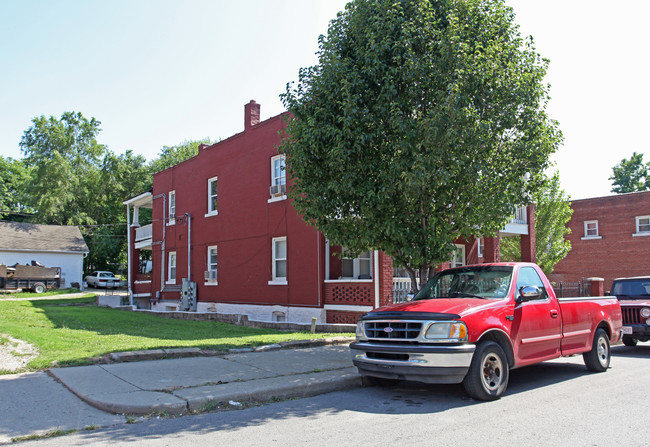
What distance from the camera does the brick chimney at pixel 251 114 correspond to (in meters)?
19.9

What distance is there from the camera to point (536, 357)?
736 centimetres

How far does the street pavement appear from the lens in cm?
574

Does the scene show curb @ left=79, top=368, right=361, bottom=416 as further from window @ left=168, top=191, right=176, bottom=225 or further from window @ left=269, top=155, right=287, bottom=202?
window @ left=168, top=191, right=176, bottom=225

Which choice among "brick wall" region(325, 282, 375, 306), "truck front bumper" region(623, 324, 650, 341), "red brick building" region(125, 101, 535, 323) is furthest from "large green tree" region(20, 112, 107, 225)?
"truck front bumper" region(623, 324, 650, 341)

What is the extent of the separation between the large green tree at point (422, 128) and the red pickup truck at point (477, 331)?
1.83m

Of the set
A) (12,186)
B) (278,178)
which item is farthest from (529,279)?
(12,186)

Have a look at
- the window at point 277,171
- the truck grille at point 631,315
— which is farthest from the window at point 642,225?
the window at point 277,171

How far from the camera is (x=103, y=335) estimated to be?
1230 centimetres

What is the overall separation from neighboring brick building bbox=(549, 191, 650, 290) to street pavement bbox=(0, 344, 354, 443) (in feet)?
79.3

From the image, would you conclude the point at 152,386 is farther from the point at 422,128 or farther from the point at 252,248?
the point at 252,248

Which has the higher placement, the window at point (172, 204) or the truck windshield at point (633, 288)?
the window at point (172, 204)

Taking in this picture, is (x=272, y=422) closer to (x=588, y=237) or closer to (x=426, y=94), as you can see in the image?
(x=426, y=94)

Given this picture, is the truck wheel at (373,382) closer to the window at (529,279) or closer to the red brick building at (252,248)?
the window at (529,279)

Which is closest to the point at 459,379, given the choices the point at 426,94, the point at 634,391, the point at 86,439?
the point at 634,391
